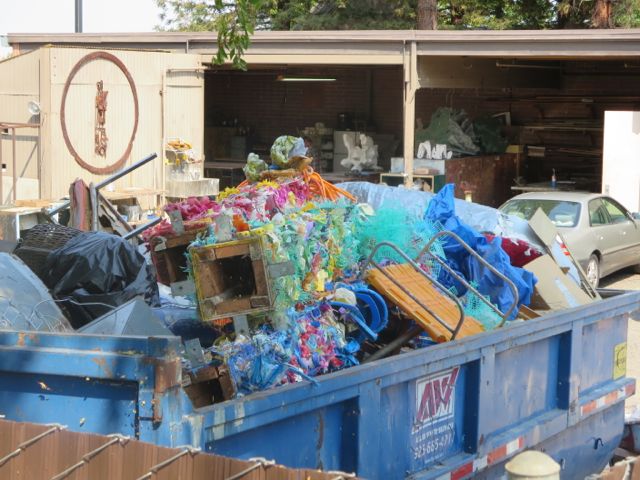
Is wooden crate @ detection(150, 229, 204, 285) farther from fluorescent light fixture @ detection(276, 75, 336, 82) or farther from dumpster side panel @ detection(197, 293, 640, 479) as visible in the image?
fluorescent light fixture @ detection(276, 75, 336, 82)

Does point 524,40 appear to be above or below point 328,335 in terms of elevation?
above

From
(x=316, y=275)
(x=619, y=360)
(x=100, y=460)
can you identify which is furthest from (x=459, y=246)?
(x=100, y=460)

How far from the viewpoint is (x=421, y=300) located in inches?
201

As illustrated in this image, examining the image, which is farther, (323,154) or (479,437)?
(323,154)

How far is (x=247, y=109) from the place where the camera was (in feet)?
83.2

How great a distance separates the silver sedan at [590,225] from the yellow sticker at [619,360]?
291 inches

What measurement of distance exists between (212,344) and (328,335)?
57cm

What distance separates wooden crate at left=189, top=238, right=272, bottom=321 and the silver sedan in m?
10.2

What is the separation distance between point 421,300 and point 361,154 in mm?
15870

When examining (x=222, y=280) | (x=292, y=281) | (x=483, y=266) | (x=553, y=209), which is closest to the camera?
(x=222, y=280)

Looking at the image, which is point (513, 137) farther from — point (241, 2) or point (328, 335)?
point (328, 335)

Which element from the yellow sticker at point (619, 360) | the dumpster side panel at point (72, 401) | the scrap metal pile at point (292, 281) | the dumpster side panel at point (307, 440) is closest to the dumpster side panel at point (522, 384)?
the scrap metal pile at point (292, 281)

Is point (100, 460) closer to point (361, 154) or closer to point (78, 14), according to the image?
point (361, 154)

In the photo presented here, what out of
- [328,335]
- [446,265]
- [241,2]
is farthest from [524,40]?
[328,335]
